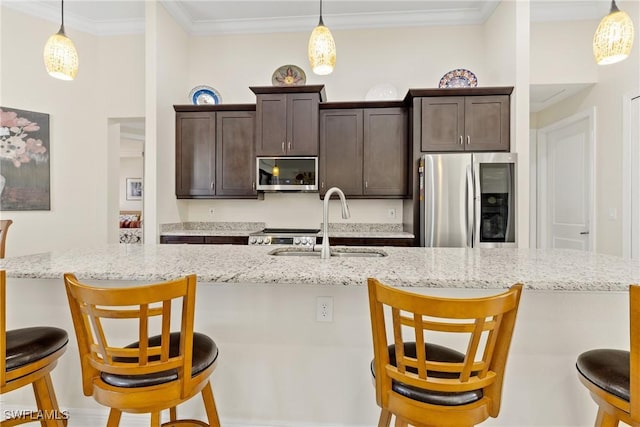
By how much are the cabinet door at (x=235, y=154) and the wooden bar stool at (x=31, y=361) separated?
253cm

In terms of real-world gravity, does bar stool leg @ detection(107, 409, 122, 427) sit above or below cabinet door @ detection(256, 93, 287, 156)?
below

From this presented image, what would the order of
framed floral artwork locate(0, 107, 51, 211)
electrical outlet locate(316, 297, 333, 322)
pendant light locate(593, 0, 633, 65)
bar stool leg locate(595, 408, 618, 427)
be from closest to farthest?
1. bar stool leg locate(595, 408, 618, 427)
2. electrical outlet locate(316, 297, 333, 322)
3. pendant light locate(593, 0, 633, 65)
4. framed floral artwork locate(0, 107, 51, 211)

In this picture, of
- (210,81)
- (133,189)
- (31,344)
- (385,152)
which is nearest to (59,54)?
(31,344)

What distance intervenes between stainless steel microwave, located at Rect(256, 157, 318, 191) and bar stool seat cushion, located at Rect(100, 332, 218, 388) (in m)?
2.44

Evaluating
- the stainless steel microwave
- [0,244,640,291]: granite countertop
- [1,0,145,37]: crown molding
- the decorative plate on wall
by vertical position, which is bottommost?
[0,244,640,291]: granite countertop

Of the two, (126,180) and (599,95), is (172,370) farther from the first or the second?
(126,180)

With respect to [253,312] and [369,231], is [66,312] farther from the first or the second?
[369,231]

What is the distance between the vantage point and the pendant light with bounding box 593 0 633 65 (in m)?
1.67

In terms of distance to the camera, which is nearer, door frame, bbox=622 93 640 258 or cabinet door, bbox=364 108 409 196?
door frame, bbox=622 93 640 258

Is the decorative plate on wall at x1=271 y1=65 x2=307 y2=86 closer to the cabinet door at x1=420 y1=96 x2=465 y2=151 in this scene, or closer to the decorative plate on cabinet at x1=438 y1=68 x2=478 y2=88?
the cabinet door at x1=420 y1=96 x2=465 y2=151

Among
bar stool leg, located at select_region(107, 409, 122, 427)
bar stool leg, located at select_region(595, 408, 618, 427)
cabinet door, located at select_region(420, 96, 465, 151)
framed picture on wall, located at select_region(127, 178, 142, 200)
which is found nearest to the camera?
bar stool leg, located at select_region(595, 408, 618, 427)

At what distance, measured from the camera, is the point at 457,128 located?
3268 mm

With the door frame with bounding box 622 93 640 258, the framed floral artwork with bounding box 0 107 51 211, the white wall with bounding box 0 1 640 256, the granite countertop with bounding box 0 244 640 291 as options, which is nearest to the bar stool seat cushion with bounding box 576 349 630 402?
the granite countertop with bounding box 0 244 640 291

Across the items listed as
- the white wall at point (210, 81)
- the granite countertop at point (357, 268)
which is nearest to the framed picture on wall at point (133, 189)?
the white wall at point (210, 81)
